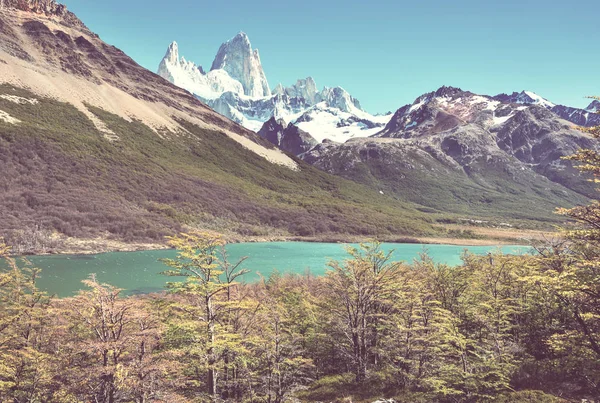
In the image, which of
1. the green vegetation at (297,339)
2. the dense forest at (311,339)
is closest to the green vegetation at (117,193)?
the dense forest at (311,339)

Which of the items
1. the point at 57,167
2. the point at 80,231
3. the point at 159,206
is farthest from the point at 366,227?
the point at 57,167

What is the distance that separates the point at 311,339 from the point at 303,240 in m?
134

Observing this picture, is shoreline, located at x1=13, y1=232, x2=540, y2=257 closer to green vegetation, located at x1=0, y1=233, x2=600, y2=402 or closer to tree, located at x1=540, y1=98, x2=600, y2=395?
green vegetation, located at x1=0, y1=233, x2=600, y2=402

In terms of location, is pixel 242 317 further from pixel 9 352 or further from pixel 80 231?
pixel 80 231

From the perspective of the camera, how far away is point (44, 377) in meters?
15.2

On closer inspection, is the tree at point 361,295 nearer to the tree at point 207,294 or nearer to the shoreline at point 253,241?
the tree at point 207,294

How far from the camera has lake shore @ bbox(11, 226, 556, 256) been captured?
310 ft

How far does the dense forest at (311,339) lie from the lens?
15.0 m

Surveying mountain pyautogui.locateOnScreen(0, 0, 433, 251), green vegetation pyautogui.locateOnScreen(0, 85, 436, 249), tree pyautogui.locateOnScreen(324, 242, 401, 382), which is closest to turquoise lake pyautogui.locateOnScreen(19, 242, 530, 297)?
tree pyautogui.locateOnScreen(324, 242, 401, 382)

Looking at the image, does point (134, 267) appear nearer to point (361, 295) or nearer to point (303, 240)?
point (361, 295)

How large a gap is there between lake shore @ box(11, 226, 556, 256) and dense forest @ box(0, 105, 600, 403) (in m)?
77.1

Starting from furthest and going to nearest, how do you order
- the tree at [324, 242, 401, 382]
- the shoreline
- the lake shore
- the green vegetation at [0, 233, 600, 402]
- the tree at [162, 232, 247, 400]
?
the lake shore → the shoreline → the tree at [324, 242, 401, 382] → the tree at [162, 232, 247, 400] → the green vegetation at [0, 233, 600, 402]

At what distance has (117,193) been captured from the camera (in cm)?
13925

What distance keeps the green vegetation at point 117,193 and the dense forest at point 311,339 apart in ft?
311
